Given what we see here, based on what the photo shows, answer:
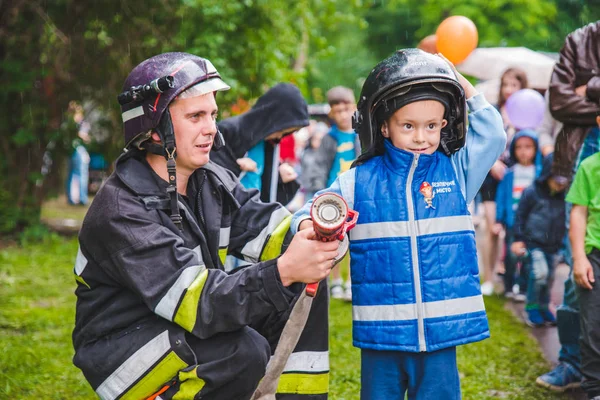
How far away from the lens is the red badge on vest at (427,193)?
3543 mm

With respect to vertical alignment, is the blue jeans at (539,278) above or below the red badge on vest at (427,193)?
below

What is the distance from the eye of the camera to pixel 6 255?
10.0 metres

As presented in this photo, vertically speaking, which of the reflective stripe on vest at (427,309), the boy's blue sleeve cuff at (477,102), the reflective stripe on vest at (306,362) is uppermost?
the boy's blue sleeve cuff at (477,102)

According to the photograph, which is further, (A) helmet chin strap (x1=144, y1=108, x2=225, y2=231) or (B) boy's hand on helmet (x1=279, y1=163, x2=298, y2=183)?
(B) boy's hand on helmet (x1=279, y1=163, x2=298, y2=183)

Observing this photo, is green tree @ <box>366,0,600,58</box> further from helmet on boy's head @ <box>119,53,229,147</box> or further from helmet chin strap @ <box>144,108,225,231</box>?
helmet chin strap @ <box>144,108,225,231</box>

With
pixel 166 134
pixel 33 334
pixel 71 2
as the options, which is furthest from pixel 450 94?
pixel 71 2

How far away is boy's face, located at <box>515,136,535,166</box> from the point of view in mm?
8352

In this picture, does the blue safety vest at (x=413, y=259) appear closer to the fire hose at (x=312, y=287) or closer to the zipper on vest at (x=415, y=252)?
the zipper on vest at (x=415, y=252)

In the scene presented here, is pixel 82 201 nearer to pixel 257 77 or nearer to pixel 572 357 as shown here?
pixel 257 77

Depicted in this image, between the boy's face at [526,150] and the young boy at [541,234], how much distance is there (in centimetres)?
82

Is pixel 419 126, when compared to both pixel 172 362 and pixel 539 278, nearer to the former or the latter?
pixel 172 362

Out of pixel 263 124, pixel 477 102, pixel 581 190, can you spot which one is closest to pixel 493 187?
pixel 263 124

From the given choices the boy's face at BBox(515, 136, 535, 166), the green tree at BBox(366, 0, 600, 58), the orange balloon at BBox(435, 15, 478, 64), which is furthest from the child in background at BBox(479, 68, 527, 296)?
the green tree at BBox(366, 0, 600, 58)

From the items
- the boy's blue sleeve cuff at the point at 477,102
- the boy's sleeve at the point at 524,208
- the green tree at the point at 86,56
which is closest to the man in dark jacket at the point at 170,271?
the boy's blue sleeve cuff at the point at 477,102
